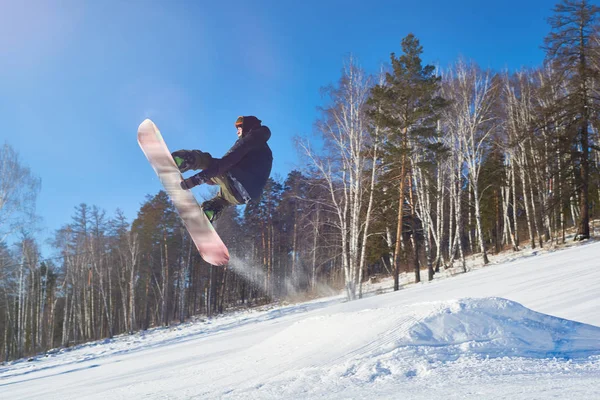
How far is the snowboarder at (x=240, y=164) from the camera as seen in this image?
3.97 metres

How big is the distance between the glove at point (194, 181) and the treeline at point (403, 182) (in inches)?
379

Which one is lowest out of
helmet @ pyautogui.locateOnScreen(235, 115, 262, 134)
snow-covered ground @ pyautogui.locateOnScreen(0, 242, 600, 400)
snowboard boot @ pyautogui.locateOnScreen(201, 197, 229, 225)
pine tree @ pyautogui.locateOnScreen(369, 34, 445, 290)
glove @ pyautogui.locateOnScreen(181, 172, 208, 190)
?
snow-covered ground @ pyautogui.locateOnScreen(0, 242, 600, 400)

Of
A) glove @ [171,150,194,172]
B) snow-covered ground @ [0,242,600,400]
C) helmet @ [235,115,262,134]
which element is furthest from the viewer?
helmet @ [235,115,262,134]

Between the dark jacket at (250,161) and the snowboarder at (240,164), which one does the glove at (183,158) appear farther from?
the dark jacket at (250,161)

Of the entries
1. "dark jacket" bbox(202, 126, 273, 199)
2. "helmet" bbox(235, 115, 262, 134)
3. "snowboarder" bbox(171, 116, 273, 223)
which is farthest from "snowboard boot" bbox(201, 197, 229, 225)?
"helmet" bbox(235, 115, 262, 134)

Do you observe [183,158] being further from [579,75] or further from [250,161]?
[579,75]

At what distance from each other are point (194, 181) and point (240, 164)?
0.51m

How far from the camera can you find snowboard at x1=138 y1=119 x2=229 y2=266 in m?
4.61

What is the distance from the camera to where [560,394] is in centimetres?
286

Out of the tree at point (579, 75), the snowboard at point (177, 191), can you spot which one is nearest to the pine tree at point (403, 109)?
the tree at point (579, 75)

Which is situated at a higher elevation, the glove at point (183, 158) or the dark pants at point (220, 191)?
the glove at point (183, 158)

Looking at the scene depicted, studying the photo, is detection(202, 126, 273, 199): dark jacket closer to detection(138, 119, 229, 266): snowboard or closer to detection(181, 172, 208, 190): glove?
detection(181, 172, 208, 190): glove

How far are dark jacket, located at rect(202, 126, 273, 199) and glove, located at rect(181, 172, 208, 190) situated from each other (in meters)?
0.09

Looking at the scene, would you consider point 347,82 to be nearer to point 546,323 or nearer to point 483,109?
point 483,109
